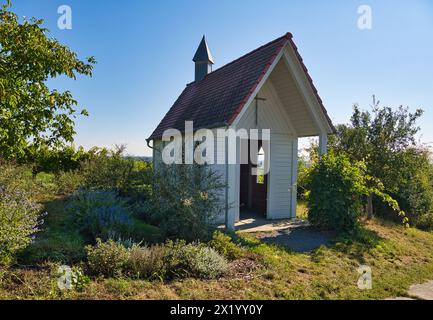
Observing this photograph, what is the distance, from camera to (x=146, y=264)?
472 centimetres

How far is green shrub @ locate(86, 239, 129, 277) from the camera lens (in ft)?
15.0

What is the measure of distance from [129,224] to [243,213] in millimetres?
4872

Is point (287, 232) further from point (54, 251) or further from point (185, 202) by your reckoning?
point (54, 251)

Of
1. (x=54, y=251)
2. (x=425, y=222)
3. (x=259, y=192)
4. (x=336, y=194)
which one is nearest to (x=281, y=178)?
(x=259, y=192)

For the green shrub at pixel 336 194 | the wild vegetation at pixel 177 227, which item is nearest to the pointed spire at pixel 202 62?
the wild vegetation at pixel 177 227

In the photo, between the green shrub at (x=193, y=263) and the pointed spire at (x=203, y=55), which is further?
the pointed spire at (x=203, y=55)

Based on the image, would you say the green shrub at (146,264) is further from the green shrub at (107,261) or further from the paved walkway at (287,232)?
the paved walkway at (287,232)

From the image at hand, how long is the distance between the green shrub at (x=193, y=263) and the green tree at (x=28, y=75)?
14.3 ft

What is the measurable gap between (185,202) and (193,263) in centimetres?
160

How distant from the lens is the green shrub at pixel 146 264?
4.65 meters

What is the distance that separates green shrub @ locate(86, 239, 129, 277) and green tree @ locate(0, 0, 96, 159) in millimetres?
3405

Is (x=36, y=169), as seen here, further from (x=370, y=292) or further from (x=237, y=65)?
(x=370, y=292)

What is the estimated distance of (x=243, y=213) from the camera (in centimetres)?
1061
